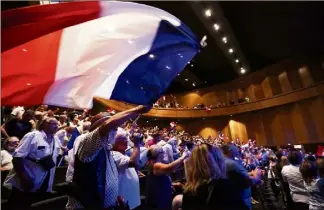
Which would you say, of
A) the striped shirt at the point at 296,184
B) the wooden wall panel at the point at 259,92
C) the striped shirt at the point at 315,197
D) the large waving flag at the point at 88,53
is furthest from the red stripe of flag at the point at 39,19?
the wooden wall panel at the point at 259,92

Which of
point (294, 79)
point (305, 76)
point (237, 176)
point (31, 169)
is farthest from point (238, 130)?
point (31, 169)

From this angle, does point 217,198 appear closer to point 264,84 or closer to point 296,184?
point 296,184

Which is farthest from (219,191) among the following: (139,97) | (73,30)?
(73,30)

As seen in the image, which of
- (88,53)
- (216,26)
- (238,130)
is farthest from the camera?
(238,130)

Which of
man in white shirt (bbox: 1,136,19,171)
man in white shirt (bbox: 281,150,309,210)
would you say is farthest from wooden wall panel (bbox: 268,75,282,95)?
man in white shirt (bbox: 1,136,19,171)

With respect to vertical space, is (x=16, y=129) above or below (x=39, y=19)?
below

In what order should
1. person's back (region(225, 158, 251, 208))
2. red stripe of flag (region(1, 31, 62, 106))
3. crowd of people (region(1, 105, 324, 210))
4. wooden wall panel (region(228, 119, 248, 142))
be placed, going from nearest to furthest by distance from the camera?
red stripe of flag (region(1, 31, 62, 106)), crowd of people (region(1, 105, 324, 210)), person's back (region(225, 158, 251, 208)), wooden wall panel (region(228, 119, 248, 142))

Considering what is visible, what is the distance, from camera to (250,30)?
12.6 meters

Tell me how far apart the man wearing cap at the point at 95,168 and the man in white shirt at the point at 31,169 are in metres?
1.12

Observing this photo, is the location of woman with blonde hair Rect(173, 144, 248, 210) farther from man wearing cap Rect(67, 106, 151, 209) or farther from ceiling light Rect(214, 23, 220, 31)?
ceiling light Rect(214, 23, 220, 31)

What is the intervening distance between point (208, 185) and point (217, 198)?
0.11 metres

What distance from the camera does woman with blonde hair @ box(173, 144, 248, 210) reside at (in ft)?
6.22

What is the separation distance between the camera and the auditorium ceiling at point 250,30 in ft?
35.4

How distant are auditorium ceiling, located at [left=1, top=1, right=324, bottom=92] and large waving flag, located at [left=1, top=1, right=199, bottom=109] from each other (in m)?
7.86
